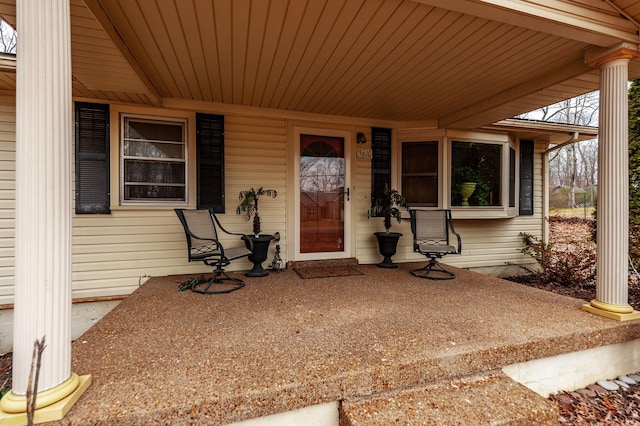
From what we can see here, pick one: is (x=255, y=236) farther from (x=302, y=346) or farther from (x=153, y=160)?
(x=302, y=346)

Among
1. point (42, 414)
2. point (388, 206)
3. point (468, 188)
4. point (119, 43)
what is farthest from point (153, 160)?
point (468, 188)

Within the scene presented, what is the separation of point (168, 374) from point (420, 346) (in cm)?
149

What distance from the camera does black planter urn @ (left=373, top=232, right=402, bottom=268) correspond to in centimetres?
444

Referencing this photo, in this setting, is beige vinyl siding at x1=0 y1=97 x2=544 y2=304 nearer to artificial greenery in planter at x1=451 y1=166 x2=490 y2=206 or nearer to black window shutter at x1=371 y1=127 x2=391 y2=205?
black window shutter at x1=371 y1=127 x2=391 y2=205

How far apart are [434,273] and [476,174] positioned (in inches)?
79.9

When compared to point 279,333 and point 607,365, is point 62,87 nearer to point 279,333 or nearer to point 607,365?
point 279,333

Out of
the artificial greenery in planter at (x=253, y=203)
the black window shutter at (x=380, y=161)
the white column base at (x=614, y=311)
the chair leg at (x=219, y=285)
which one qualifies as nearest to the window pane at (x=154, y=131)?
the artificial greenery in planter at (x=253, y=203)

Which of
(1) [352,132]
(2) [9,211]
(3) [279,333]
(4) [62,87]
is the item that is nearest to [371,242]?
(1) [352,132]

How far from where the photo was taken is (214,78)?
3.28m

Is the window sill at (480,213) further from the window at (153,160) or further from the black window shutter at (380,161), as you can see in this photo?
the window at (153,160)

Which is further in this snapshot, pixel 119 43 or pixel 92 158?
pixel 92 158

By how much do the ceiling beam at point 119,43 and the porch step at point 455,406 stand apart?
9.43 ft

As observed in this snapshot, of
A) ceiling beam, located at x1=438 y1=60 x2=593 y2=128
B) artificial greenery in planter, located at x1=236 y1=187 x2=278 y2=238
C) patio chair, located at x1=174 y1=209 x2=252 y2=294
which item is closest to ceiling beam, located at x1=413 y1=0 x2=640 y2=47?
ceiling beam, located at x1=438 y1=60 x2=593 y2=128

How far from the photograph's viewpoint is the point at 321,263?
449 centimetres
